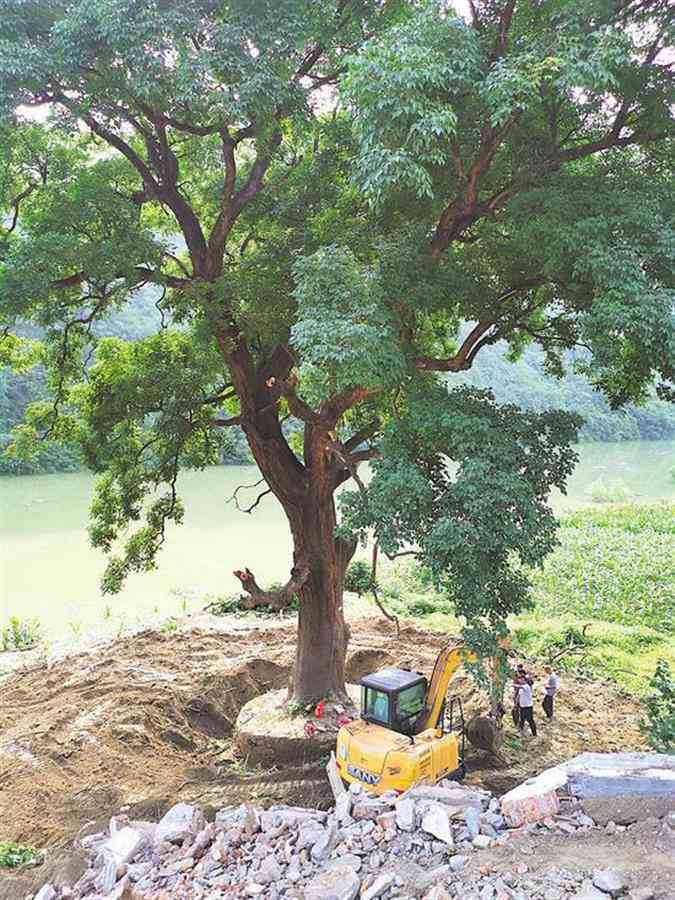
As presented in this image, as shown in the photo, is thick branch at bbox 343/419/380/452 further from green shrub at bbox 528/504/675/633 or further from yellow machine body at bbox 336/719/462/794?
green shrub at bbox 528/504/675/633

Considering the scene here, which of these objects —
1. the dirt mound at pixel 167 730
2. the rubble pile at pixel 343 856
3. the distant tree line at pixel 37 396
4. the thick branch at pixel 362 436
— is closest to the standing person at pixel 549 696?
the dirt mound at pixel 167 730

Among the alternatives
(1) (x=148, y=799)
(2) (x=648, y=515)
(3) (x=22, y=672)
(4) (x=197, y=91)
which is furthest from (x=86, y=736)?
(2) (x=648, y=515)

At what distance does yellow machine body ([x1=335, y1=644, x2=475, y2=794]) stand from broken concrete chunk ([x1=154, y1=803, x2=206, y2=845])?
1.58m

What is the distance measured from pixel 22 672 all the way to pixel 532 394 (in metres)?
39.0

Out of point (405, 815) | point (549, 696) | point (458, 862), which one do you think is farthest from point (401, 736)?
point (549, 696)

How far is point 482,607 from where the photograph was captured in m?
5.98

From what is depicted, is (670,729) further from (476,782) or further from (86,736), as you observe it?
(86,736)

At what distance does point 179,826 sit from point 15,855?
1.89 metres

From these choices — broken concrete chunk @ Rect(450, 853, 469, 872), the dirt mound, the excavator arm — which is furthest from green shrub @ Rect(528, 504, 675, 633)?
broken concrete chunk @ Rect(450, 853, 469, 872)

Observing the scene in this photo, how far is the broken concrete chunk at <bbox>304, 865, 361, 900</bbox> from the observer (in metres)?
4.54

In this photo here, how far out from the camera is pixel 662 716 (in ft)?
27.9

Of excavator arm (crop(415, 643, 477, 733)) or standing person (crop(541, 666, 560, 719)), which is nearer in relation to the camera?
excavator arm (crop(415, 643, 477, 733))

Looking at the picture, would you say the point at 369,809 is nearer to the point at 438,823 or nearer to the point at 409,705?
the point at 438,823

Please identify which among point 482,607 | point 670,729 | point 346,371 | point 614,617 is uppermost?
point 346,371
